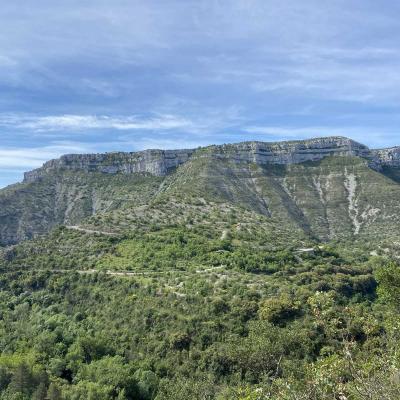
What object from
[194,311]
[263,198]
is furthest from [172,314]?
[263,198]

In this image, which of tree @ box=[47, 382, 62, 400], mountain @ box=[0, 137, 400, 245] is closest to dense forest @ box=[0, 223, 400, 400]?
tree @ box=[47, 382, 62, 400]

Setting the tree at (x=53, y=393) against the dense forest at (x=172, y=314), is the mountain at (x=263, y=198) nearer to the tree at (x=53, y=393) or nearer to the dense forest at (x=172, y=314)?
the dense forest at (x=172, y=314)

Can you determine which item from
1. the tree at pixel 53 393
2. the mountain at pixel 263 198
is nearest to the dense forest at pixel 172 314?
the tree at pixel 53 393

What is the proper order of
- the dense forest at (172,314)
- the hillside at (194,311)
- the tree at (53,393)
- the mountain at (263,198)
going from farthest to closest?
the mountain at (263,198) → the dense forest at (172,314) → the tree at (53,393) → the hillside at (194,311)

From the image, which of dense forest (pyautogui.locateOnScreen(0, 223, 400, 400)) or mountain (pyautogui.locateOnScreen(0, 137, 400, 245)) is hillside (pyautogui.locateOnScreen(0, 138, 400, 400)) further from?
mountain (pyautogui.locateOnScreen(0, 137, 400, 245))

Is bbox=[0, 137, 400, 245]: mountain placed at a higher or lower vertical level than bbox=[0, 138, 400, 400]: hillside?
higher

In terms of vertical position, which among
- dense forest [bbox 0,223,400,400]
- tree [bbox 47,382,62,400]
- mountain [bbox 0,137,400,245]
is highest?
mountain [bbox 0,137,400,245]

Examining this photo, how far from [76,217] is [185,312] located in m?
137

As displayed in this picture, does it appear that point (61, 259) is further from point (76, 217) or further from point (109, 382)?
point (76, 217)

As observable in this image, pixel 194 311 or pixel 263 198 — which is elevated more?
pixel 263 198

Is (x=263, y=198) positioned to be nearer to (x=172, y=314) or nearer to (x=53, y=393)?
(x=172, y=314)

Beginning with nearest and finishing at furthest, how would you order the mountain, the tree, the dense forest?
the tree, the dense forest, the mountain

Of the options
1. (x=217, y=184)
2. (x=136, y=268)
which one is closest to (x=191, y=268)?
(x=136, y=268)

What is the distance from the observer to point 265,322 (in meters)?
53.6
